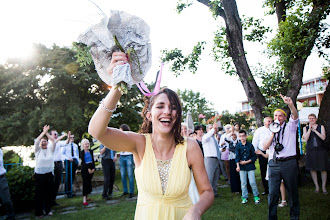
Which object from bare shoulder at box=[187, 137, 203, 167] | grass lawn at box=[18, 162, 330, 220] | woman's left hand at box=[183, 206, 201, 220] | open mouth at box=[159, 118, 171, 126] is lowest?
grass lawn at box=[18, 162, 330, 220]

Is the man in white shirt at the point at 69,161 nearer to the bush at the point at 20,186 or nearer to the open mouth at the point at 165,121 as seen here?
the bush at the point at 20,186

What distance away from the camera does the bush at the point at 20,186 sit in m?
7.12

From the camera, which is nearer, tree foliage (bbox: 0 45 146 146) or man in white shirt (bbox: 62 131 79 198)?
man in white shirt (bbox: 62 131 79 198)

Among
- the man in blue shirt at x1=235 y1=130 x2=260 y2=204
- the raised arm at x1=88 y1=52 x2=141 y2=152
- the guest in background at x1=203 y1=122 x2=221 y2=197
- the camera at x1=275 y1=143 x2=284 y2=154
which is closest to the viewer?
the raised arm at x1=88 y1=52 x2=141 y2=152

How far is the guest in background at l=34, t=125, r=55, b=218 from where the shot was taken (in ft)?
22.1

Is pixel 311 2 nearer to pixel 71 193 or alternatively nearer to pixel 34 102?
pixel 71 193

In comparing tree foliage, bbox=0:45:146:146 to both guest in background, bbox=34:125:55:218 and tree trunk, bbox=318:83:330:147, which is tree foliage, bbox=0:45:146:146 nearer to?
guest in background, bbox=34:125:55:218

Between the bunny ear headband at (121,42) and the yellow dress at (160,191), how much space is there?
722mm

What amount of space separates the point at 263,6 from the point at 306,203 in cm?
693

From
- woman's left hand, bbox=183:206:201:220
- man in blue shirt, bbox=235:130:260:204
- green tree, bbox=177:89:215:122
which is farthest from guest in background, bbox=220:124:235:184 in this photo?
green tree, bbox=177:89:215:122

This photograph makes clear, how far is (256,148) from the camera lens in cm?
754

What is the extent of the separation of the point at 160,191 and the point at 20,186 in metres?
6.83

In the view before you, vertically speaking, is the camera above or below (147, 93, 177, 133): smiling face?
below

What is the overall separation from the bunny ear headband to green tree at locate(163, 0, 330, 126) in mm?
6544
